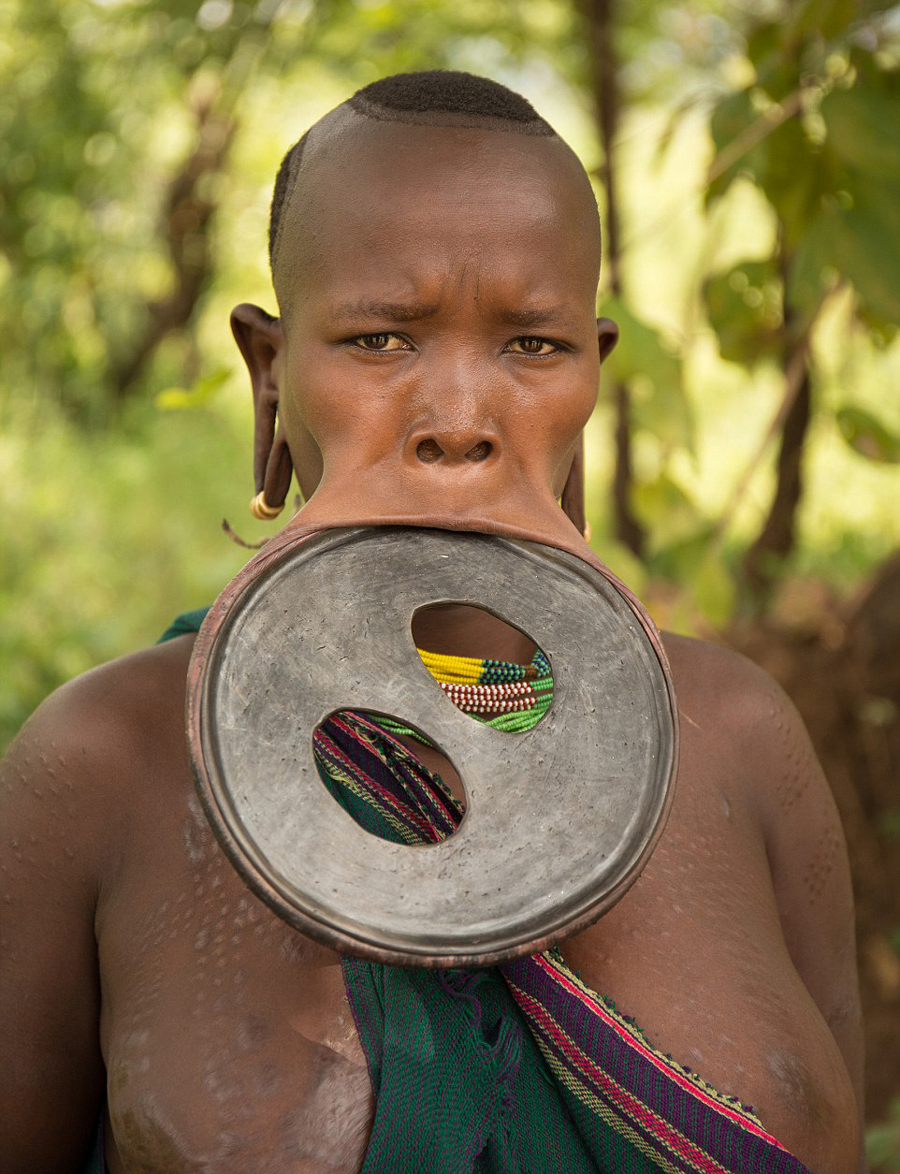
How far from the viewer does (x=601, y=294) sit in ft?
8.96

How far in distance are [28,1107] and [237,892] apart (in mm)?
366

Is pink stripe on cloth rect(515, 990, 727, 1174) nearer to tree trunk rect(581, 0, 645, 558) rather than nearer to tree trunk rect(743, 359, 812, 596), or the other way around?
tree trunk rect(581, 0, 645, 558)

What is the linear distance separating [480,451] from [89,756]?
528 millimetres

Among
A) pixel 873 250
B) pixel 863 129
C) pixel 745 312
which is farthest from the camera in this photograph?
pixel 745 312

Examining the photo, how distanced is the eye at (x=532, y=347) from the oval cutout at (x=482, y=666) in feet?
0.84

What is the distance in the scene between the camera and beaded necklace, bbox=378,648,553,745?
1.38m

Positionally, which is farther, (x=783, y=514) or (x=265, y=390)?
(x=783, y=514)

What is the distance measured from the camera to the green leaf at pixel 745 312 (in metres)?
3.17

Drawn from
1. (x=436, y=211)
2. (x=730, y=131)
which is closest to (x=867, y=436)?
(x=730, y=131)

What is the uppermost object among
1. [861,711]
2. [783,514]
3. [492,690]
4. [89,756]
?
[492,690]

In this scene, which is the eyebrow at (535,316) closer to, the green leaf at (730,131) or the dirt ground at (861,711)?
→ the green leaf at (730,131)

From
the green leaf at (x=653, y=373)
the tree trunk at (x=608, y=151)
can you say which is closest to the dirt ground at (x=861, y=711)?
the tree trunk at (x=608, y=151)

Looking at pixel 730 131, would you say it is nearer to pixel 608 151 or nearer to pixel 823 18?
pixel 823 18

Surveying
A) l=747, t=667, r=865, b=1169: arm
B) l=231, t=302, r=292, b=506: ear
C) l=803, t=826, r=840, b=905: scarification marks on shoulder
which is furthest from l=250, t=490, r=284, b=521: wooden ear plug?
l=803, t=826, r=840, b=905: scarification marks on shoulder
